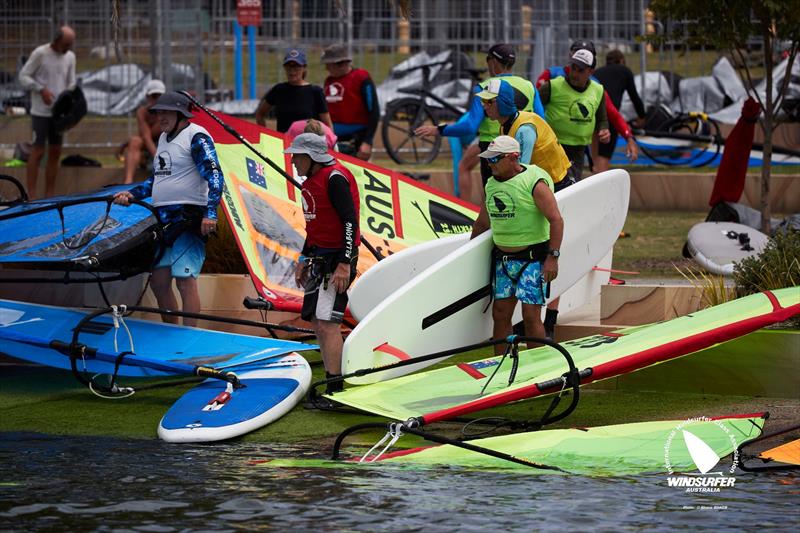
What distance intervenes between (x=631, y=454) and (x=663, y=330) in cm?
157

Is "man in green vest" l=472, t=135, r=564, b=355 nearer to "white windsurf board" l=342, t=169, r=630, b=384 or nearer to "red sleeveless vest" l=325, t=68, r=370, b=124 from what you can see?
"white windsurf board" l=342, t=169, r=630, b=384

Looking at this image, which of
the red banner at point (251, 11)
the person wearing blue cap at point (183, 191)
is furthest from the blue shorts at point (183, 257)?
the red banner at point (251, 11)

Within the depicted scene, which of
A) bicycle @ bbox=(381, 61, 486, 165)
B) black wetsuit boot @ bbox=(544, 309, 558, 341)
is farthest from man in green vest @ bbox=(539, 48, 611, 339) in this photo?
bicycle @ bbox=(381, 61, 486, 165)

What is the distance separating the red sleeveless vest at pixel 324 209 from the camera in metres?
8.76

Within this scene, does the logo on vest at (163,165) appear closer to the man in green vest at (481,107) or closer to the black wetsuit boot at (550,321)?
the man in green vest at (481,107)

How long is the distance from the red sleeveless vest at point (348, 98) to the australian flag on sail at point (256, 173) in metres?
2.20

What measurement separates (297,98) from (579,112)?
2694 mm

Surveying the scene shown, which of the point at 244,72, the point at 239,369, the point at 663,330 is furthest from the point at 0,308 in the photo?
the point at 244,72

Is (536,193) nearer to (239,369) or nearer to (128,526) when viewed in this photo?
(239,369)

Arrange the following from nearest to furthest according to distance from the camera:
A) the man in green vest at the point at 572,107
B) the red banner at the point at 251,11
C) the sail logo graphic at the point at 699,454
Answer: the sail logo graphic at the point at 699,454
the man in green vest at the point at 572,107
the red banner at the point at 251,11

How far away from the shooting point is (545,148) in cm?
986

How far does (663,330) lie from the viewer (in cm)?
880

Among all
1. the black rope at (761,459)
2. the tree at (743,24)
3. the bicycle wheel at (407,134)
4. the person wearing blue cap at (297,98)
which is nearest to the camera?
the black rope at (761,459)

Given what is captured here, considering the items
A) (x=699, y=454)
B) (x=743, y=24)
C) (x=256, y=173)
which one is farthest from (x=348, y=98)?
(x=699, y=454)
